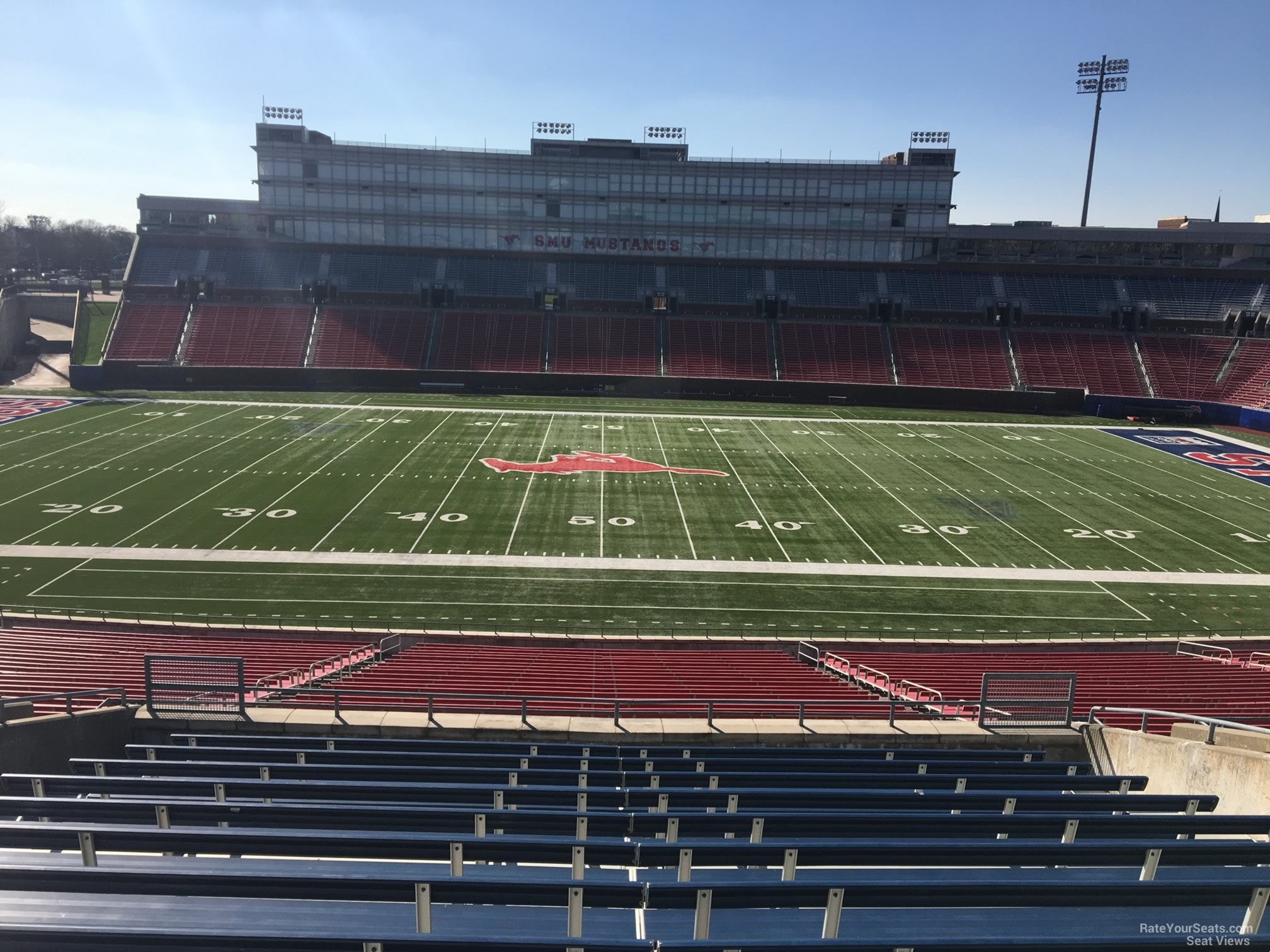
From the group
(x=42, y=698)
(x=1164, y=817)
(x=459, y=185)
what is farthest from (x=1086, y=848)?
(x=459, y=185)

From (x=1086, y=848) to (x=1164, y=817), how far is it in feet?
5.03

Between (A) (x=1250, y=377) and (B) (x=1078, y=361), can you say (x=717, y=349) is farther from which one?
(A) (x=1250, y=377)

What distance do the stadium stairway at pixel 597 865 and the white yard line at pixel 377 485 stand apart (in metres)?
21.0

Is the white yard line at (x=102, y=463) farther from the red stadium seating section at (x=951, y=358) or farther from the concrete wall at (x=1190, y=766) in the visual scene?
the red stadium seating section at (x=951, y=358)

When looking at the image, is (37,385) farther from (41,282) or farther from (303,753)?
(303,753)

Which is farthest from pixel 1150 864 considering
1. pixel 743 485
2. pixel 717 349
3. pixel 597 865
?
pixel 717 349

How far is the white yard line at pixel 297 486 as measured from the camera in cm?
2752

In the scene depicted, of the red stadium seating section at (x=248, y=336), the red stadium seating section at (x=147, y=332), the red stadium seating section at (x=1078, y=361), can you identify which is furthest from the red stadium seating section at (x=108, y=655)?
the red stadium seating section at (x=1078, y=361)

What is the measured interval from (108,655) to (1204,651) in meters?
24.5

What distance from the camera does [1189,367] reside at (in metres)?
56.5

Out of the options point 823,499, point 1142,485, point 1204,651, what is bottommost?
point 1204,651

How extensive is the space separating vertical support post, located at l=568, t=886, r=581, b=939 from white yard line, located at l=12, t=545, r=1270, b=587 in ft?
69.3

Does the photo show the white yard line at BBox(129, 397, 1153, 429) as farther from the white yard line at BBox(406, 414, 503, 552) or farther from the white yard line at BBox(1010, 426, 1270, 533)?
the white yard line at BBox(1010, 426, 1270, 533)

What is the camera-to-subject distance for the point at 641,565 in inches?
1025
